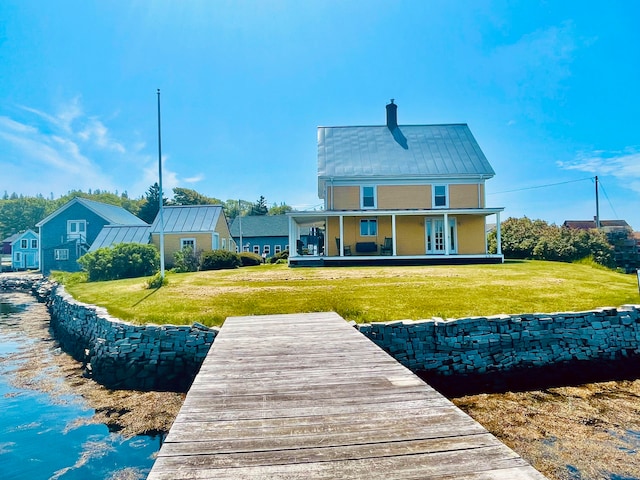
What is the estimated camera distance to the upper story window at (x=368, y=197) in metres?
24.3

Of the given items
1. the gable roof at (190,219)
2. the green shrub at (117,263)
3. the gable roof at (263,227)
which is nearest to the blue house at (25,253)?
the gable roof at (263,227)

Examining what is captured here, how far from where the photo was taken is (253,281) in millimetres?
15750

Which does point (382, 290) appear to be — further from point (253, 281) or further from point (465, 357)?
point (253, 281)

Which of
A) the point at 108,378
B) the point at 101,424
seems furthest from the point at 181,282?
the point at 101,424

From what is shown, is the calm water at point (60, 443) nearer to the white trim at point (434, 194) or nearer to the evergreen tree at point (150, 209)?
the white trim at point (434, 194)

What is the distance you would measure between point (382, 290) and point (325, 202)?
41.6 feet

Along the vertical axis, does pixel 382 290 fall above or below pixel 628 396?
above

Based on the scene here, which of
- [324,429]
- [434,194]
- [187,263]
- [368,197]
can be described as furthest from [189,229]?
[324,429]

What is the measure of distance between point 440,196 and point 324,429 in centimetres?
2301

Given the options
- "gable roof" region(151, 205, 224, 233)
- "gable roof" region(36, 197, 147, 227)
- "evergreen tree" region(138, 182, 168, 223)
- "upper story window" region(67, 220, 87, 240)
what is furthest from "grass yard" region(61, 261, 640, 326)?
"evergreen tree" region(138, 182, 168, 223)

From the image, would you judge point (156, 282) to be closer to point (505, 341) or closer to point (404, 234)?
point (505, 341)

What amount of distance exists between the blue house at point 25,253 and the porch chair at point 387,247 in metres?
48.8

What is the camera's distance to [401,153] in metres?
25.8

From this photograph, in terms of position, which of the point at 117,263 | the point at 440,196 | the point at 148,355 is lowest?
the point at 148,355
